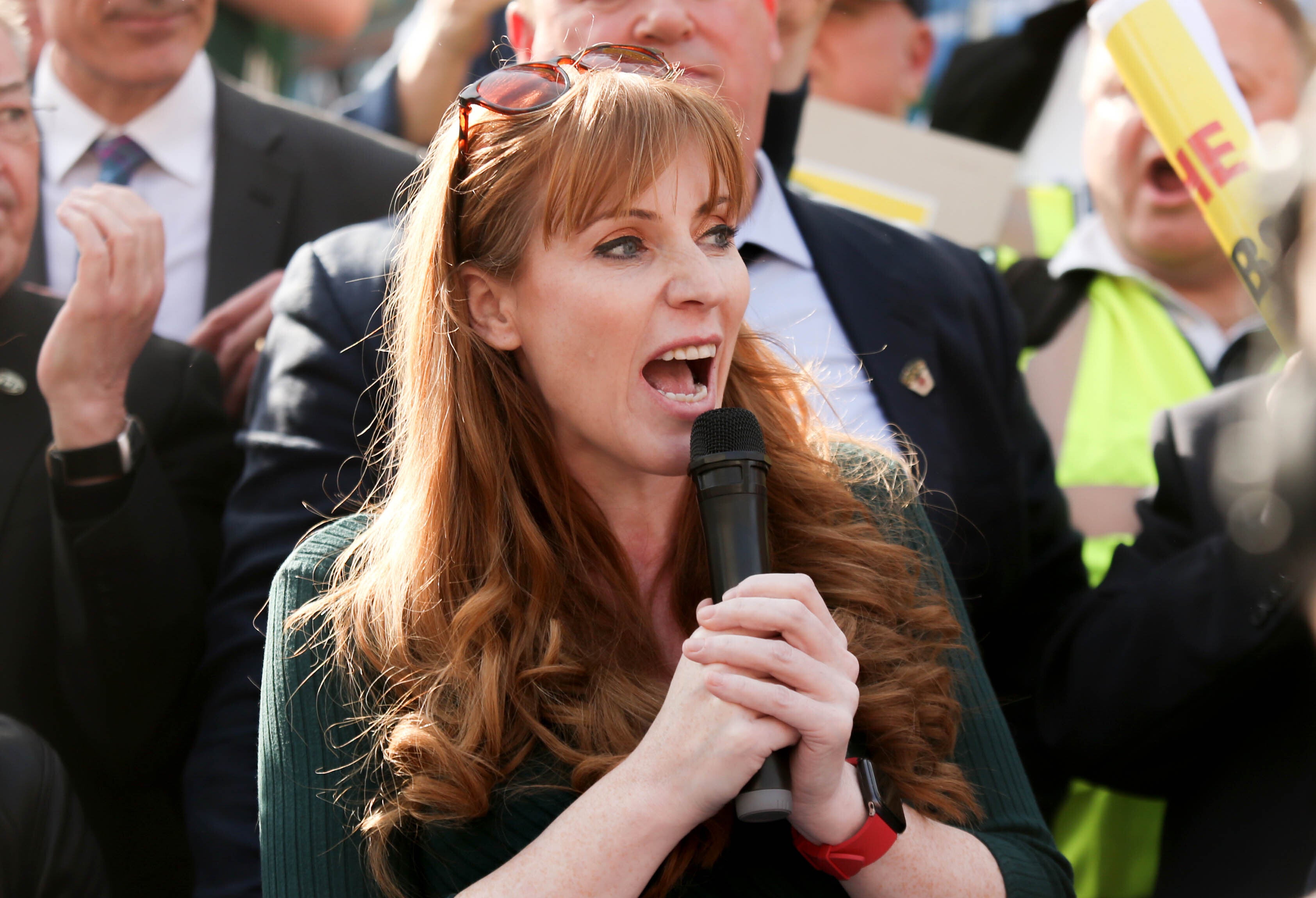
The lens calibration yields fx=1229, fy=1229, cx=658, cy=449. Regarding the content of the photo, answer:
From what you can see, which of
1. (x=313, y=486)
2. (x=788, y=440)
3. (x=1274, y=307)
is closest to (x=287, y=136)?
(x=313, y=486)

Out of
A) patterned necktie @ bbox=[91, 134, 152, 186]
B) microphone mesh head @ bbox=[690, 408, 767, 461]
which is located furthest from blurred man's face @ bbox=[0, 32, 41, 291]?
microphone mesh head @ bbox=[690, 408, 767, 461]

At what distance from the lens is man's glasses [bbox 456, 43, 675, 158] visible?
1.53 meters

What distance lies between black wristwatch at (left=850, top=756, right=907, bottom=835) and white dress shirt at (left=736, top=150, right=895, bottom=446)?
3.05 feet

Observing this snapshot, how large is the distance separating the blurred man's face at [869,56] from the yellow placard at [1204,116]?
1.53 meters

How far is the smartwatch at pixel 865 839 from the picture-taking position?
1332mm

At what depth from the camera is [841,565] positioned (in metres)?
1.67

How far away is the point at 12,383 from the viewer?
198 centimetres

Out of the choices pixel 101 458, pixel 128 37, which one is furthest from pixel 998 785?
pixel 128 37

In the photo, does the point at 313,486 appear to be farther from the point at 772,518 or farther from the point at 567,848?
the point at 567,848

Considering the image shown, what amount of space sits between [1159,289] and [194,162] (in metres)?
2.00

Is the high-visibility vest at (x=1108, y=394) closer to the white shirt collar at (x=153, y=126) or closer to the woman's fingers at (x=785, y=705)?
the woman's fingers at (x=785, y=705)

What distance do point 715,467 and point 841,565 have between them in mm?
453

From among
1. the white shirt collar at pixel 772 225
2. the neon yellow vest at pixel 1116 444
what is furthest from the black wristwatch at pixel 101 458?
the neon yellow vest at pixel 1116 444

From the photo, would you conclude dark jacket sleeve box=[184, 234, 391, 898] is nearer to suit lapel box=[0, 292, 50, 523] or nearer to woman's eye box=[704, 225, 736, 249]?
suit lapel box=[0, 292, 50, 523]
